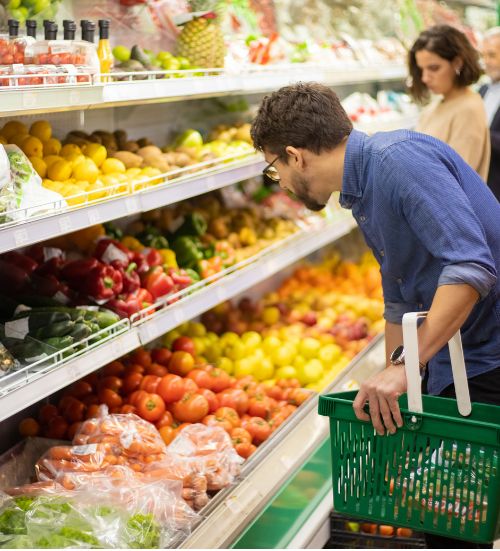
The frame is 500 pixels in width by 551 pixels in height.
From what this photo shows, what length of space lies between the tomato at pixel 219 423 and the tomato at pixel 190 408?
0.13ft

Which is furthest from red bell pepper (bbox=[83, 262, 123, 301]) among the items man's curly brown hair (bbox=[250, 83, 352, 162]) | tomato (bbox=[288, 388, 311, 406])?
man's curly brown hair (bbox=[250, 83, 352, 162])

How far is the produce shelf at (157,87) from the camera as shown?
2.24 meters

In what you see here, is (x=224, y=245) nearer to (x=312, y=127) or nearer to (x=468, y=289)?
(x=312, y=127)

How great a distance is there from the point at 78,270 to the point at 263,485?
100 cm

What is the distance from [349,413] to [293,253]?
2.17 m

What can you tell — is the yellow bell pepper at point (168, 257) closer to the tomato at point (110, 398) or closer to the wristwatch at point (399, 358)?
the tomato at point (110, 398)

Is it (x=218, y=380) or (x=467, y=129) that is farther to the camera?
(x=467, y=129)

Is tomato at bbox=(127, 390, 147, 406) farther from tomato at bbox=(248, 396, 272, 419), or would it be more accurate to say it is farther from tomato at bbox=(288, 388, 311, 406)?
tomato at bbox=(288, 388, 311, 406)

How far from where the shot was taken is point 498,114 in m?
5.01

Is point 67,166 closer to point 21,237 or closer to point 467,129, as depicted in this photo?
point 21,237

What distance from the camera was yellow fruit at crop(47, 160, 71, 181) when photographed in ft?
9.23

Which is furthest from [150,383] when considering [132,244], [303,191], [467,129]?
[467,129]

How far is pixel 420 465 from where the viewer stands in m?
2.00

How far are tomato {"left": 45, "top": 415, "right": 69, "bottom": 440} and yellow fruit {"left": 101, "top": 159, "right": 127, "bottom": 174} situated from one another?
3.04ft
